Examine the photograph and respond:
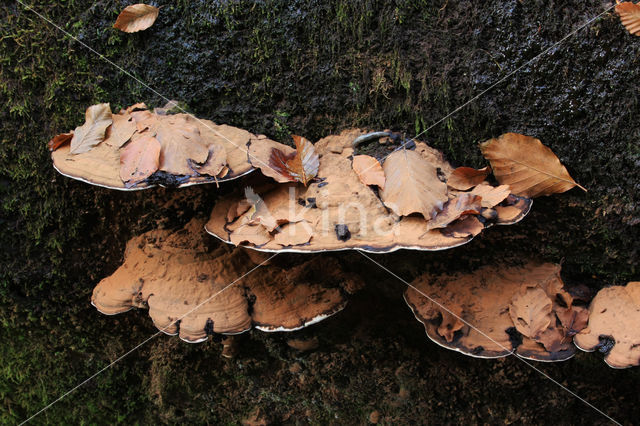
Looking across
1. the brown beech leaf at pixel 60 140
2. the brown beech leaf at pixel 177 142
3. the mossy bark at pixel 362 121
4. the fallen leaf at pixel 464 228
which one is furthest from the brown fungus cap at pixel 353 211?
the brown beech leaf at pixel 60 140

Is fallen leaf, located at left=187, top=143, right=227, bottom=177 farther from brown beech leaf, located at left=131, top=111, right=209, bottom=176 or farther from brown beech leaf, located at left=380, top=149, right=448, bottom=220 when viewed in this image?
brown beech leaf, located at left=380, top=149, right=448, bottom=220

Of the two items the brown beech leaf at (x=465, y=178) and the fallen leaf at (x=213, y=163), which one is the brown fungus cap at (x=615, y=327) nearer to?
the brown beech leaf at (x=465, y=178)

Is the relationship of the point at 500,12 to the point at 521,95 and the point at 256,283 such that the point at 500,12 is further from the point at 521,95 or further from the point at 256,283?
the point at 256,283

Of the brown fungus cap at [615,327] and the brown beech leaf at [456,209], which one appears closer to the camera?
the brown beech leaf at [456,209]

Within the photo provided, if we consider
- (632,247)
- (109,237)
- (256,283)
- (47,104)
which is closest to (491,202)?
(632,247)

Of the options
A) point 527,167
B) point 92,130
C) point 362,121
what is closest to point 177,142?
point 92,130

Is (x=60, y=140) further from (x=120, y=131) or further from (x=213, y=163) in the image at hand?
(x=213, y=163)
